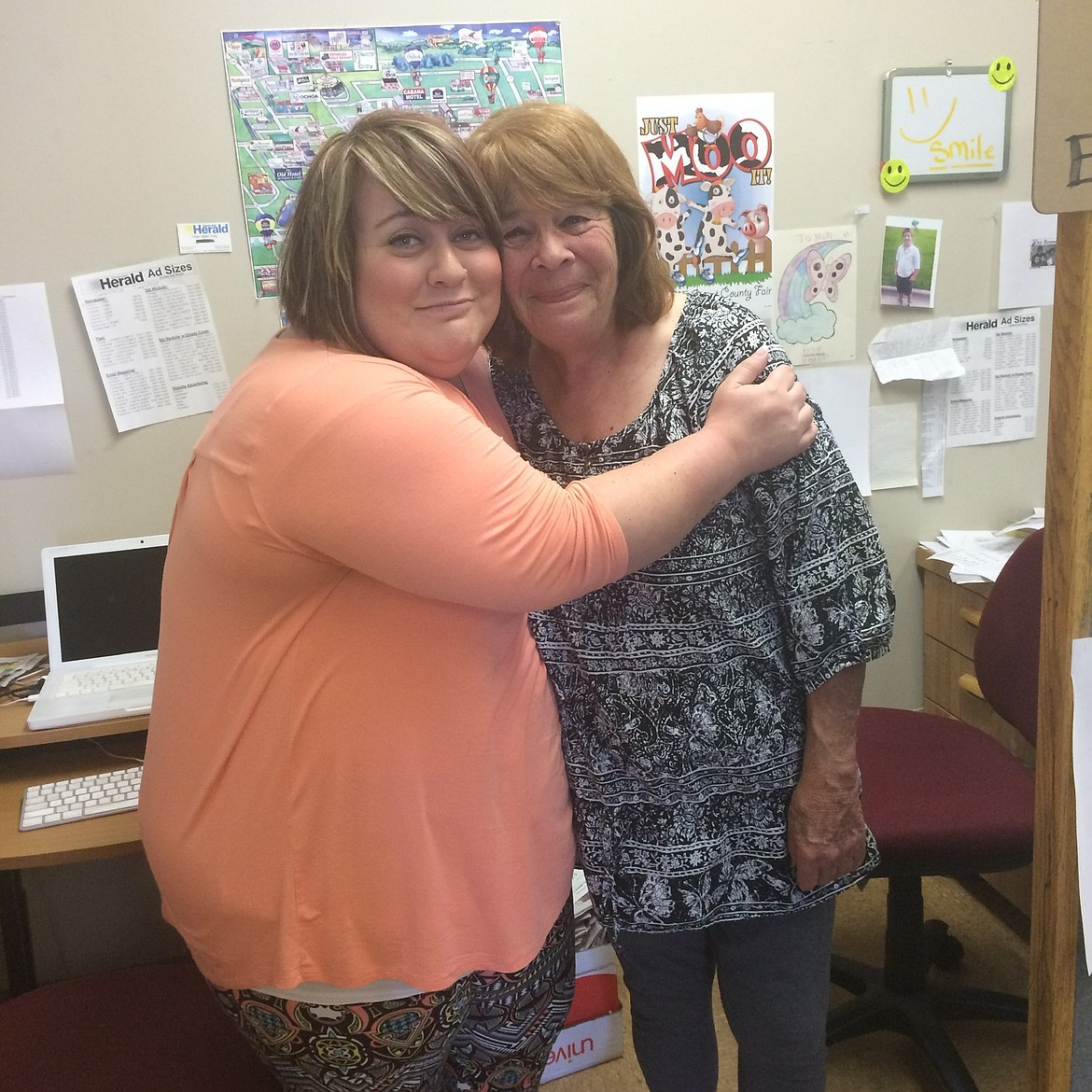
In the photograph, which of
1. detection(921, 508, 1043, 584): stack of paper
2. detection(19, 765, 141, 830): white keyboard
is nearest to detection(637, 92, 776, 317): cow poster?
detection(921, 508, 1043, 584): stack of paper

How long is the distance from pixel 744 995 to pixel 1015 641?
0.92 metres

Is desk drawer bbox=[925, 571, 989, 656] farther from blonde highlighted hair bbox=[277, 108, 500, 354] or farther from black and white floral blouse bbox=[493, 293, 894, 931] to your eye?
blonde highlighted hair bbox=[277, 108, 500, 354]

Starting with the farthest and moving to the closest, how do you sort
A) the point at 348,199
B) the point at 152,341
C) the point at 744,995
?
the point at 152,341 → the point at 744,995 → the point at 348,199

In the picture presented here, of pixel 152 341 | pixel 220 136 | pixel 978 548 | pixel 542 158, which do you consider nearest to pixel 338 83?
pixel 220 136

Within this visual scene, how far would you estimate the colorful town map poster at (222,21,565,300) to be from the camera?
1.76 m

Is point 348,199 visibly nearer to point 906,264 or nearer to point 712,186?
point 712,186

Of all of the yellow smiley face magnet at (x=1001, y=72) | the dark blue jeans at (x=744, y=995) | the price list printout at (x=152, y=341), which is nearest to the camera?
the dark blue jeans at (x=744, y=995)

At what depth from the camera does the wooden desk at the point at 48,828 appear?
1.40m

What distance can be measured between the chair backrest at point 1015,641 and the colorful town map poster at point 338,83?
51.6 inches

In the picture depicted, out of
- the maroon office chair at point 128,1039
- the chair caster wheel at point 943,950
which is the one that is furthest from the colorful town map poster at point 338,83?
the chair caster wheel at point 943,950

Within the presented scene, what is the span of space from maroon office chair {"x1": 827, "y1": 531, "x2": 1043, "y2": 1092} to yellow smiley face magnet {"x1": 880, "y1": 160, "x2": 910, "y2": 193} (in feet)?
2.82

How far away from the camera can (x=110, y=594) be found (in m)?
1.80

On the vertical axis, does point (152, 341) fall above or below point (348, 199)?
below

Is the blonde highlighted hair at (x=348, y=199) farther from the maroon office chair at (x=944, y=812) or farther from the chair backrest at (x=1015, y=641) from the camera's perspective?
the chair backrest at (x=1015, y=641)
